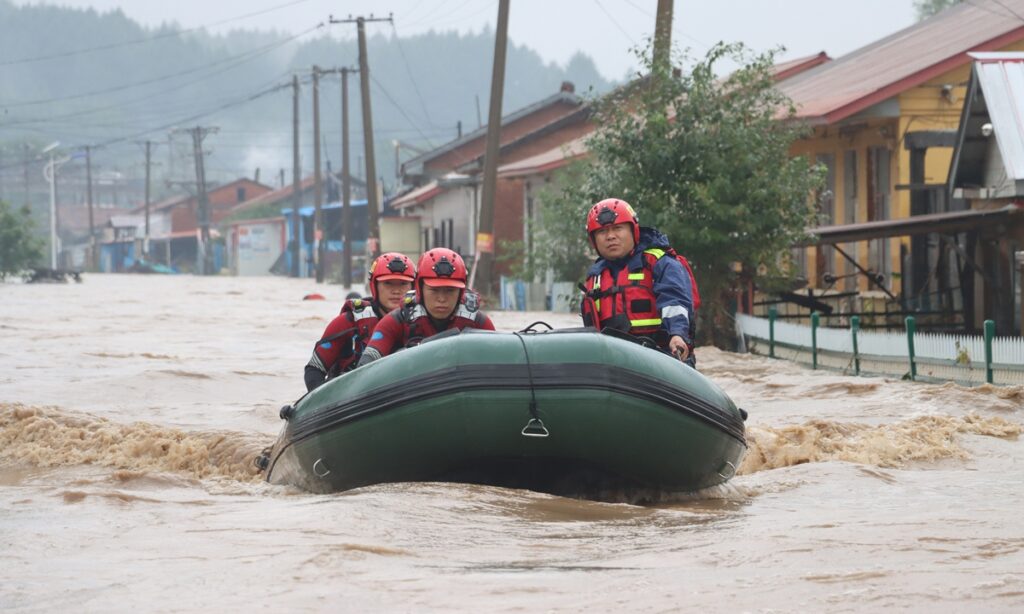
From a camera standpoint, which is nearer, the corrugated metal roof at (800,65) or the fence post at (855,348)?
the fence post at (855,348)

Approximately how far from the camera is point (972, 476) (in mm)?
9672

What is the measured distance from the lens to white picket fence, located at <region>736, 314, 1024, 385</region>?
13.3m

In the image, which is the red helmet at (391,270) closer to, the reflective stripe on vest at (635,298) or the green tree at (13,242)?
the reflective stripe on vest at (635,298)

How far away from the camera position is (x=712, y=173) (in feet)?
60.9

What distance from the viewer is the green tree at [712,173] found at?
18406 millimetres

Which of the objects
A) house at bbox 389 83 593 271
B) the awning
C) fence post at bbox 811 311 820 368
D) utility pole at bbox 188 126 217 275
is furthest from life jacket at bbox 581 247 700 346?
utility pole at bbox 188 126 217 275

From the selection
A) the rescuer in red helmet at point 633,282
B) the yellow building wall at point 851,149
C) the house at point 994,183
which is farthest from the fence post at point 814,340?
the rescuer in red helmet at point 633,282

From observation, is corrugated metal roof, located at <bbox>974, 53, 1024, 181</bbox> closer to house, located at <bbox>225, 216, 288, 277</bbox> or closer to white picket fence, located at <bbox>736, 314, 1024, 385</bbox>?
white picket fence, located at <bbox>736, 314, 1024, 385</bbox>

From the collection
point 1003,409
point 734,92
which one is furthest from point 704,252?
→ point 1003,409

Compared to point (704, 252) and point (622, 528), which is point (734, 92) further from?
point (622, 528)

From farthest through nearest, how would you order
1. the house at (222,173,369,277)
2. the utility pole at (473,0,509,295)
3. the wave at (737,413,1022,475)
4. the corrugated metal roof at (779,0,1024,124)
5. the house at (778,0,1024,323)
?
the house at (222,173,369,277) → the utility pole at (473,0,509,295) → the corrugated metal roof at (779,0,1024,124) → the house at (778,0,1024,323) → the wave at (737,413,1022,475)

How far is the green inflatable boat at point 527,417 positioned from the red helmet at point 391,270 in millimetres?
1476

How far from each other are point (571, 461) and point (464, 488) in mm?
546

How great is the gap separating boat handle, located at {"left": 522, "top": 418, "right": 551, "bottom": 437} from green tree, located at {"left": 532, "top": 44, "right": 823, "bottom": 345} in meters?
10.8
